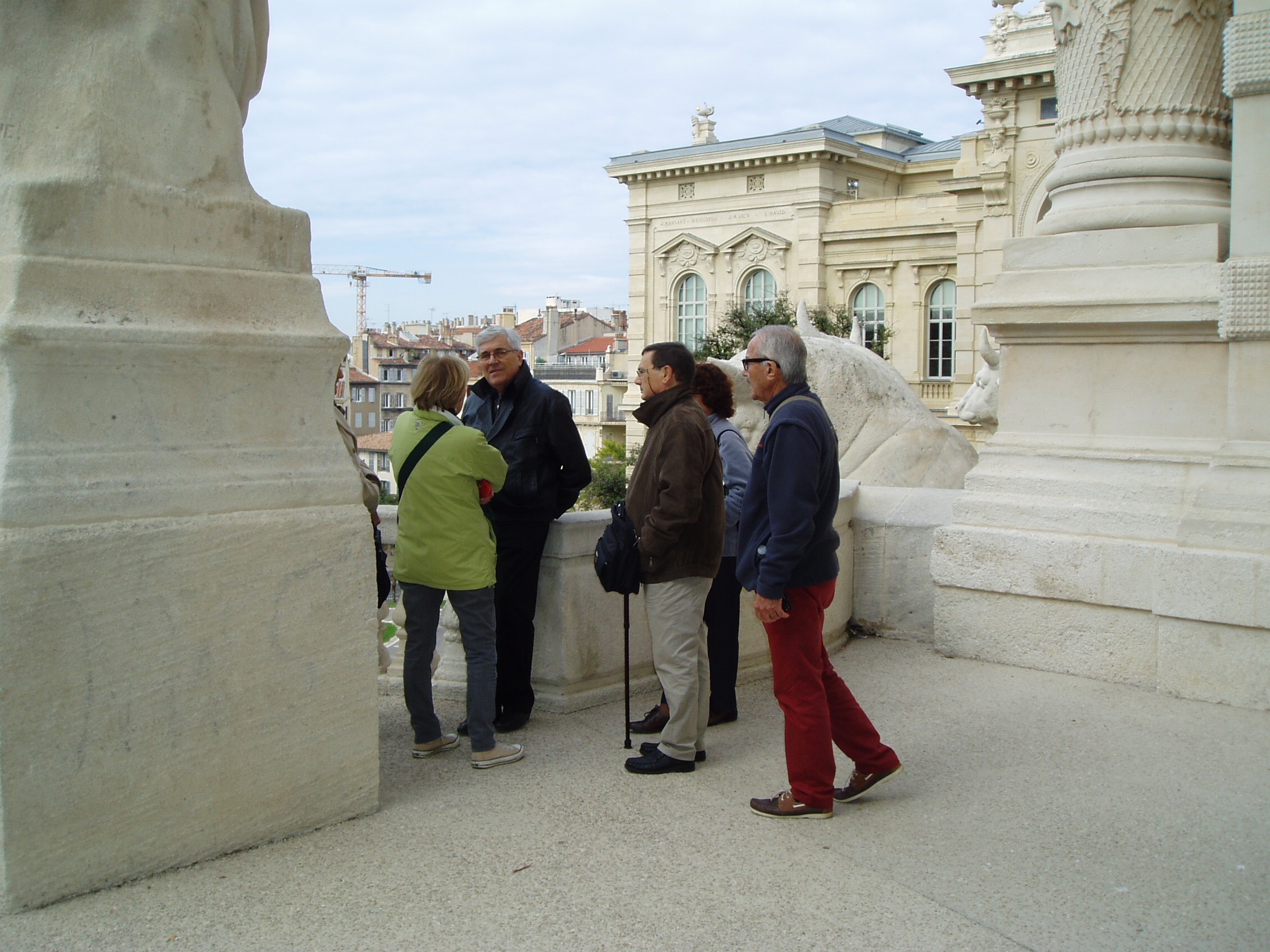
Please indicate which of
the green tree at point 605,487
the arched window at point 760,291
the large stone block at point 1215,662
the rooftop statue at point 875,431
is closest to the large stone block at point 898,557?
the rooftop statue at point 875,431

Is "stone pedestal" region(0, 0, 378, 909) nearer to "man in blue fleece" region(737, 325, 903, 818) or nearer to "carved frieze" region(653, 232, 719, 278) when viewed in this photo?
"man in blue fleece" region(737, 325, 903, 818)

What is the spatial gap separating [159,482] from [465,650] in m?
1.45

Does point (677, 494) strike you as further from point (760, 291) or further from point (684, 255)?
point (684, 255)

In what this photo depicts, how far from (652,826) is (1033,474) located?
118 inches

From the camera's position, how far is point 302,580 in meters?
3.51

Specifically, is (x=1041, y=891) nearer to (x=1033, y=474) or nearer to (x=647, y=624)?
(x=647, y=624)

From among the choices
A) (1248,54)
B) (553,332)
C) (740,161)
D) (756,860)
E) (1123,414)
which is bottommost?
(756,860)

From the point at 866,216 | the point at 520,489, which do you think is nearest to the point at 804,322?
the point at 520,489

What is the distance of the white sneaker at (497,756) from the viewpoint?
14.0 feet

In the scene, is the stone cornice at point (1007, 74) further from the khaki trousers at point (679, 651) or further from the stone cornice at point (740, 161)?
the khaki trousers at point (679, 651)

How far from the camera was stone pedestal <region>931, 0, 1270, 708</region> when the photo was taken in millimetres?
5180

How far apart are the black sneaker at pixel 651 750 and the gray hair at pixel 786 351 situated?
1.40 metres

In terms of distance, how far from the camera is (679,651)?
422 cm

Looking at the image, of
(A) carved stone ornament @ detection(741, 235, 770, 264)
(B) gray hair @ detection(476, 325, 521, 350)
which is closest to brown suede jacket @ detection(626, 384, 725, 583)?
(B) gray hair @ detection(476, 325, 521, 350)
